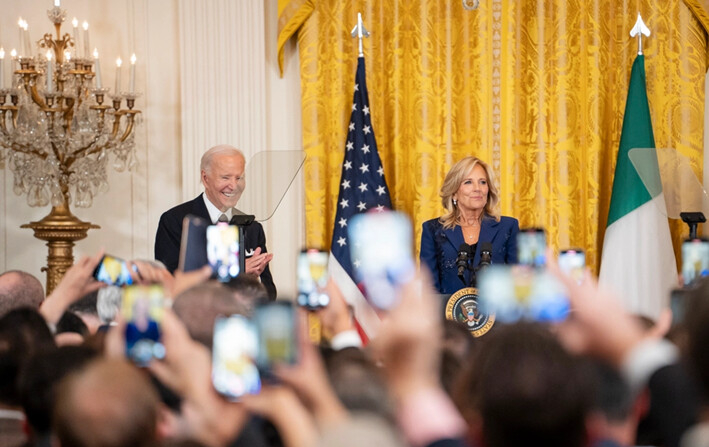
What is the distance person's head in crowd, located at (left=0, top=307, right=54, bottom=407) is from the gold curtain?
4.66m

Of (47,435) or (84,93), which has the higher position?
(84,93)

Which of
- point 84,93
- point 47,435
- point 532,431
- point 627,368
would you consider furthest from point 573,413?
point 84,93

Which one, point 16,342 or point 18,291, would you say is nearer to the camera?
point 16,342

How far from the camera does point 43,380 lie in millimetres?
1929

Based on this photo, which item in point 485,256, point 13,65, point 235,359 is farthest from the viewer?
point 13,65

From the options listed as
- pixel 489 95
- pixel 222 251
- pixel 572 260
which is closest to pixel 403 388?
pixel 572 260

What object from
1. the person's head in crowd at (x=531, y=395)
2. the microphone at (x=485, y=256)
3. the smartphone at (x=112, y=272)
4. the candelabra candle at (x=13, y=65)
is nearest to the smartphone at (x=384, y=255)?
the person's head in crowd at (x=531, y=395)

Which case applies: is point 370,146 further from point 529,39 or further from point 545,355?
point 545,355

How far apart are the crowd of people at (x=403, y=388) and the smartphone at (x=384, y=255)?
0.05m

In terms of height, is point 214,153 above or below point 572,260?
above

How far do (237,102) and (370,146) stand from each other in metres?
1.01

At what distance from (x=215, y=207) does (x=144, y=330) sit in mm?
3088

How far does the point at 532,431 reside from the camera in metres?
1.40

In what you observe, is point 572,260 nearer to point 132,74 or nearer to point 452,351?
point 452,351
